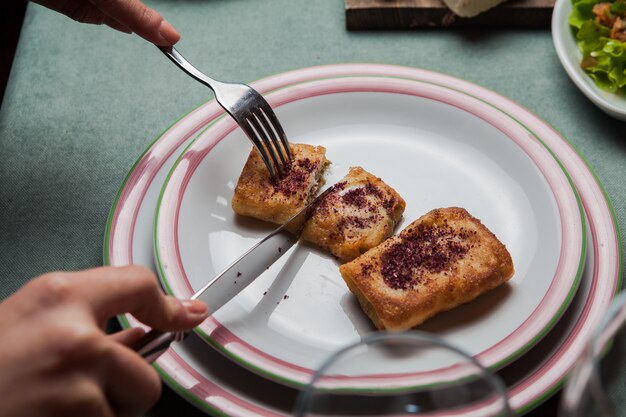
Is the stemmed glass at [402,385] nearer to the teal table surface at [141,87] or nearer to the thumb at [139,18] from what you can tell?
the teal table surface at [141,87]

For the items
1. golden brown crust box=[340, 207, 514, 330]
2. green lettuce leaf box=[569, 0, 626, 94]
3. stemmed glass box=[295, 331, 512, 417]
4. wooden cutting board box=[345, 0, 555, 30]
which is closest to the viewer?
stemmed glass box=[295, 331, 512, 417]

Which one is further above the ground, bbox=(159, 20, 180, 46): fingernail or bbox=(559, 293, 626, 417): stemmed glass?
bbox=(159, 20, 180, 46): fingernail

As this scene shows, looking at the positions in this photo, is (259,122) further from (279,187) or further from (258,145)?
(279,187)

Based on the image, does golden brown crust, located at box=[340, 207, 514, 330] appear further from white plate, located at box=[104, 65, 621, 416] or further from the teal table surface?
the teal table surface

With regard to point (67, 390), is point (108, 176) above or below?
below

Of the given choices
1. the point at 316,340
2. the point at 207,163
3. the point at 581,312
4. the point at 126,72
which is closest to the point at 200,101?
the point at 126,72

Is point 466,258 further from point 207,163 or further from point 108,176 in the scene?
point 108,176

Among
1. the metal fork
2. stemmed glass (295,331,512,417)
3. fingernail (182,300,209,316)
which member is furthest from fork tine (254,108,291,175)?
stemmed glass (295,331,512,417)

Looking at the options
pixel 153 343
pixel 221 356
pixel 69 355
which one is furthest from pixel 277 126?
pixel 69 355

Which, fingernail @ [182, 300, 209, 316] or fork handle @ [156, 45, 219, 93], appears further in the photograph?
fork handle @ [156, 45, 219, 93]
